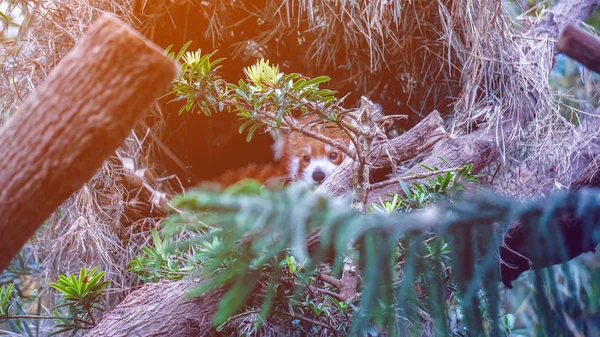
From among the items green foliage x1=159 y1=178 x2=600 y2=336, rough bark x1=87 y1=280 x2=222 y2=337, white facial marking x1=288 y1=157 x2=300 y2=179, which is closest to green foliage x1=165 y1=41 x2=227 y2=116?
rough bark x1=87 y1=280 x2=222 y2=337

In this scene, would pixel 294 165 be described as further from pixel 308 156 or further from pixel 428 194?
pixel 428 194

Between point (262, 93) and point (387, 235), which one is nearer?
point (387, 235)

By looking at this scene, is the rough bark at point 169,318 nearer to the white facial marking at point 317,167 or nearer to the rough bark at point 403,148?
the rough bark at point 403,148

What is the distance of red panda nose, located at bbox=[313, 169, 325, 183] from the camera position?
3402mm

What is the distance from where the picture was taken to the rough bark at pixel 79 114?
1128 millimetres

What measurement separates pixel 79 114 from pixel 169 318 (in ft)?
2.37

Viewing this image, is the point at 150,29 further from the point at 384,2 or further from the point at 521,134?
the point at 521,134

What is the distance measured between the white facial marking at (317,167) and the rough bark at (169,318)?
6.04 feet

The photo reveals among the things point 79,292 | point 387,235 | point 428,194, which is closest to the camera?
point 387,235

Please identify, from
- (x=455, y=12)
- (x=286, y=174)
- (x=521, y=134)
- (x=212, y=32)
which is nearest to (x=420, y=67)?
(x=455, y=12)

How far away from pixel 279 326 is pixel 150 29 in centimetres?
146

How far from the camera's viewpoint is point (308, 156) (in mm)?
3625

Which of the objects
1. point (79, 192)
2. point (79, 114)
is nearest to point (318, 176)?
point (79, 192)

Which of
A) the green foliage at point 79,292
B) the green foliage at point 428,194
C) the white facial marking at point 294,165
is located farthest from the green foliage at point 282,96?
the white facial marking at point 294,165
